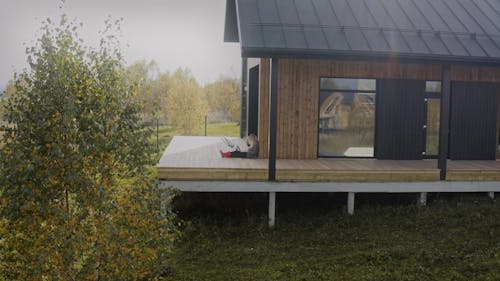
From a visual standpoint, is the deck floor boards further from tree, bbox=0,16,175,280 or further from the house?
tree, bbox=0,16,175,280

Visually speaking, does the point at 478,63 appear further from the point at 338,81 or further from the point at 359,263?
the point at 359,263

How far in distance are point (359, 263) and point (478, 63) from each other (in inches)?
201

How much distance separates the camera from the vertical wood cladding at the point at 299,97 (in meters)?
10.4

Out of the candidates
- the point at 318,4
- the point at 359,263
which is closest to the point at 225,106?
the point at 318,4

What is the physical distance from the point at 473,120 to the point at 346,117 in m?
3.24

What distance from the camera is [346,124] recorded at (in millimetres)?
10773

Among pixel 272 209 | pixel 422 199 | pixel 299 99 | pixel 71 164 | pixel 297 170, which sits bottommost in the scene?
pixel 272 209

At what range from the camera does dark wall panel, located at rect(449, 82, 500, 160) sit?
11328 millimetres

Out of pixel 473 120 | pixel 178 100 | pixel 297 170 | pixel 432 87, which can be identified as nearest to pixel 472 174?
pixel 473 120

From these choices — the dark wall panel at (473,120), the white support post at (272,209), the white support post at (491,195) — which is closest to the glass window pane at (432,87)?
the dark wall panel at (473,120)

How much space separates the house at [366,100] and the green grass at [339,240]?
1.94 ft

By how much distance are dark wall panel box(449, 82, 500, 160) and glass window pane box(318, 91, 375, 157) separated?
2.10 m

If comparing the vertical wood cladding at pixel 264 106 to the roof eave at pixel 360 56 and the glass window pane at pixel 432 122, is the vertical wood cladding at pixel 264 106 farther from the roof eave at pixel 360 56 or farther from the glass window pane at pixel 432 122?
the glass window pane at pixel 432 122

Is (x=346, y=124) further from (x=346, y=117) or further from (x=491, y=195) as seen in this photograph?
(x=491, y=195)
